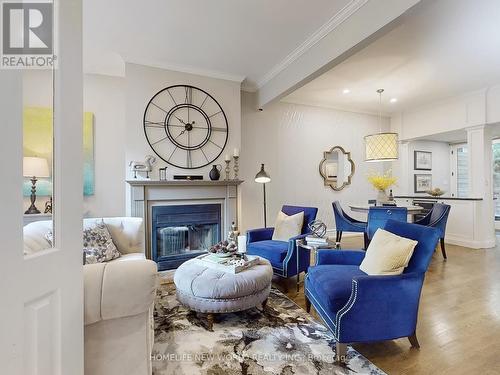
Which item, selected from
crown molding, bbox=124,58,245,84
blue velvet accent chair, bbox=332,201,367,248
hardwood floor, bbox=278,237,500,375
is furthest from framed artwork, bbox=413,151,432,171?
crown molding, bbox=124,58,245,84

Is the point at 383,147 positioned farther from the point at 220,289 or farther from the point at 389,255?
the point at 220,289

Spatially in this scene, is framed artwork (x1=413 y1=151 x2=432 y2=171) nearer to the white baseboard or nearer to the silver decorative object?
the white baseboard

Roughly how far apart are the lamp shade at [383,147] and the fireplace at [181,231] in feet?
8.72

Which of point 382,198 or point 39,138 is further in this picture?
point 382,198

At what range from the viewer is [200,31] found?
289 centimetres

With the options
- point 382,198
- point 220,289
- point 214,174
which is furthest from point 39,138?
point 382,198

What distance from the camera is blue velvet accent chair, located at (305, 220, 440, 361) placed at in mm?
1653

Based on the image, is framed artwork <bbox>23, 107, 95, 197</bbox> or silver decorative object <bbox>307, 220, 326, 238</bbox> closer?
framed artwork <bbox>23, 107, 95, 197</bbox>

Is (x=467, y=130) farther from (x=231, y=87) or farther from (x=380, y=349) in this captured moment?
(x=380, y=349)

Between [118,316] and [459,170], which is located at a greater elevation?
[459,170]

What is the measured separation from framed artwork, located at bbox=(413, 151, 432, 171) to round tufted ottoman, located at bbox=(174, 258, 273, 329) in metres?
5.44

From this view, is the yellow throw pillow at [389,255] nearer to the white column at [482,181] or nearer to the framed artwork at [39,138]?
the framed artwork at [39,138]

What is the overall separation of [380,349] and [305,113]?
4.31 metres

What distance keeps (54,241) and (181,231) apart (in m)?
2.83
